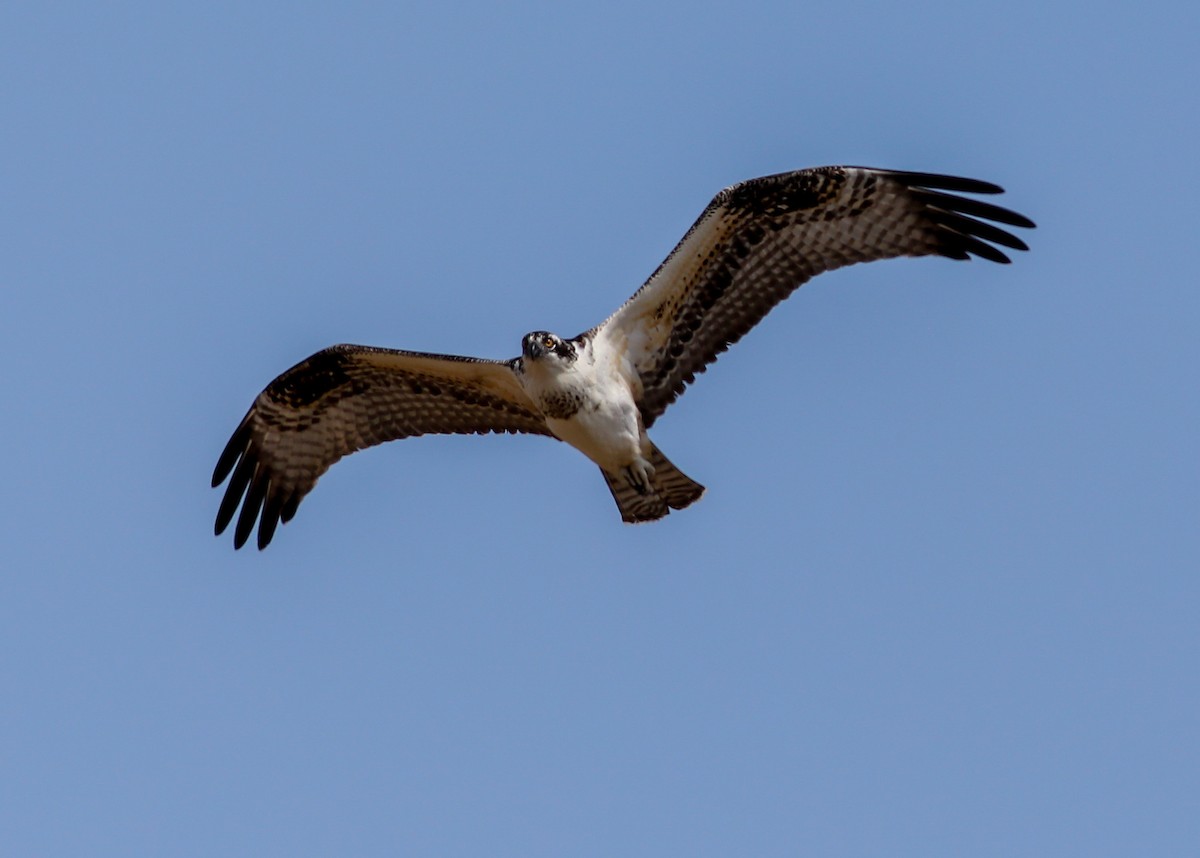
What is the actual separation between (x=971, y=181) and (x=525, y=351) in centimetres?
342

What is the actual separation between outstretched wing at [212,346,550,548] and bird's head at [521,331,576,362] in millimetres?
806

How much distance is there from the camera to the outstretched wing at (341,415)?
1480 centimetres

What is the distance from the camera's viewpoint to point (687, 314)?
46.9ft

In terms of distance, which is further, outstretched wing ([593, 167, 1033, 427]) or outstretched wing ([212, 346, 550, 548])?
outstretched wing ([212, 346, 550, 548])

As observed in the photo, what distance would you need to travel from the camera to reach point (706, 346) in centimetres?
1437

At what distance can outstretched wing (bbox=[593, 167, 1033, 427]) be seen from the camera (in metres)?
14.0

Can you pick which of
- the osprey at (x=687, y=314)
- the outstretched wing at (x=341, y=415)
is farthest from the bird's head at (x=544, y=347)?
the outstretched wing at (x=341, y=415)

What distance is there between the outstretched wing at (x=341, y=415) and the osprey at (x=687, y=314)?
0.08 feet

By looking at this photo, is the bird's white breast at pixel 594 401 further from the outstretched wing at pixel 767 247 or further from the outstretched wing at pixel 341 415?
the outstretched wing at pixel 341 415

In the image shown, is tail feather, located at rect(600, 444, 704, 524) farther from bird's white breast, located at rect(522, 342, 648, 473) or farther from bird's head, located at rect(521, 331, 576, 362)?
bird's head, located at rect(521, 331, 576, 362)

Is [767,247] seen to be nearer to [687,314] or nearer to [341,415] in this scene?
[687,314]

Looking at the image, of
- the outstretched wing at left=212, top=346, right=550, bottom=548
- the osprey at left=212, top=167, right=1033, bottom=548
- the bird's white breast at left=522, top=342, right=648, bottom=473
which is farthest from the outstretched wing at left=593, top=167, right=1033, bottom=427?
the outstretched wing at left=212, top=346, right=550, bottom=548

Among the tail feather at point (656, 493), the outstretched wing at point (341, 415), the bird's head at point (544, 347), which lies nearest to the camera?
the bird's head at point (544, 347)

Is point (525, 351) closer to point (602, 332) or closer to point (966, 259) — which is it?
point (602, 332)
